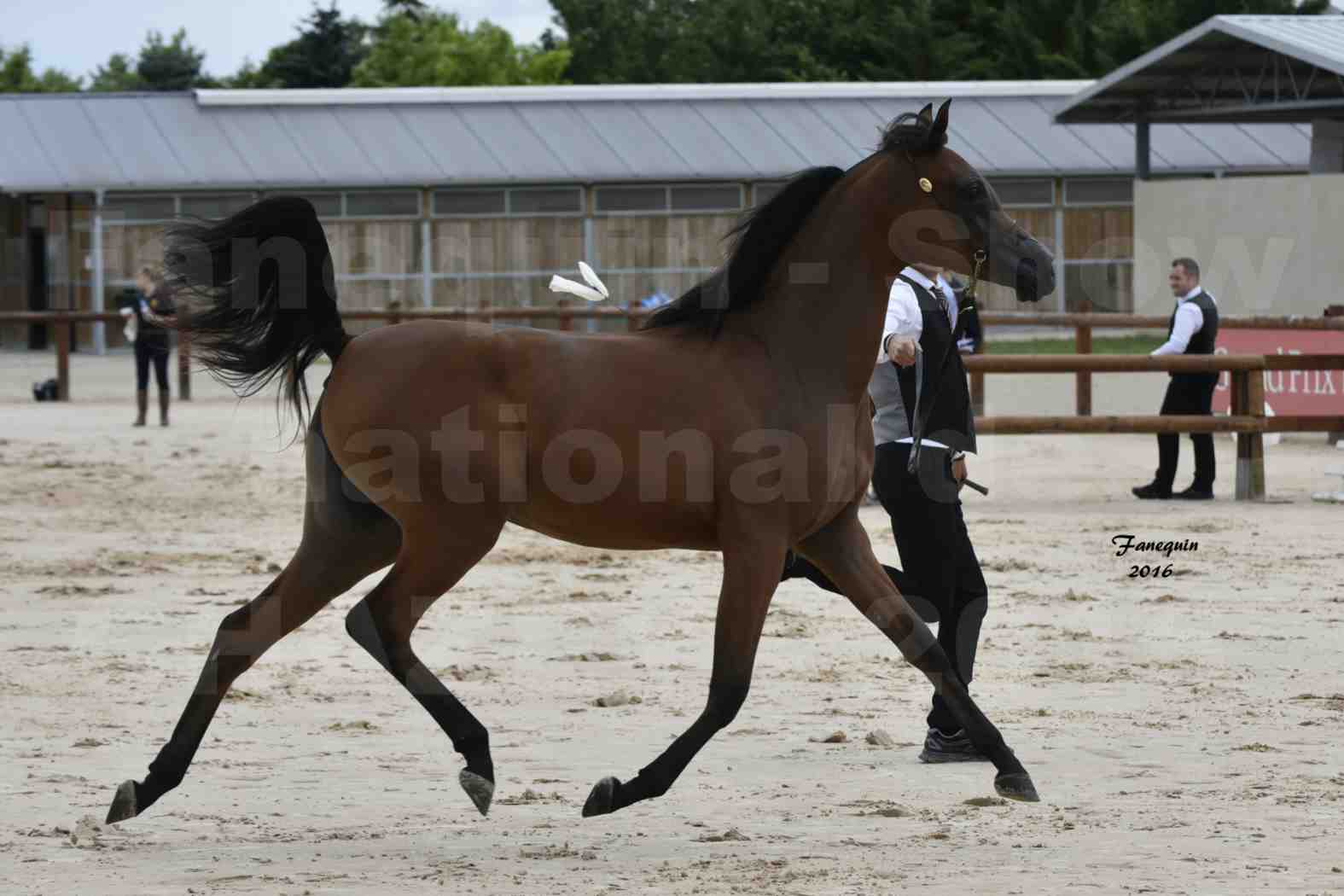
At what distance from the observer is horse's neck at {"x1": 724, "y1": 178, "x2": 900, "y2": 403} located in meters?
5.36

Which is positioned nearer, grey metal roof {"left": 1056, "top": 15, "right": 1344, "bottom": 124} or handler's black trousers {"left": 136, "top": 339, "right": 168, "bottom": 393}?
handler's black trousers {"left": 136, "top": 339, "right": 168, "bottom": 393}

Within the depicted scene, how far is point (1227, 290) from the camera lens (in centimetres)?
2183

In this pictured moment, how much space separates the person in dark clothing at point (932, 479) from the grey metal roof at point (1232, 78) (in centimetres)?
1664

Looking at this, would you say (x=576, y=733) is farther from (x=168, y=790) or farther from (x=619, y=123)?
(x=619, y=123)

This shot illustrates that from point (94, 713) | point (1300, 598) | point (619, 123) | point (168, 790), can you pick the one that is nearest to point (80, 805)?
point (168, 790)

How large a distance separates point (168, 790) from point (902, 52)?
1692 inches

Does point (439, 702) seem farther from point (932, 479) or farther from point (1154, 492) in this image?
point (1154, 492)

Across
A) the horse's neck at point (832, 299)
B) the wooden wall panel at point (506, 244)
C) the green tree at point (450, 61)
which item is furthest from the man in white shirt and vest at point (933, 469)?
the green tree at point (450, 61)

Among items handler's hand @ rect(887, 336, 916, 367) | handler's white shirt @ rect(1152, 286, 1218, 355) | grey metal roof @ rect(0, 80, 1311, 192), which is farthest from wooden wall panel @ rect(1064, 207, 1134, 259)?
handler's hand @ rect(887, 336, 916, 367)

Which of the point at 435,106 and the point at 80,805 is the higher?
the point at 435,106

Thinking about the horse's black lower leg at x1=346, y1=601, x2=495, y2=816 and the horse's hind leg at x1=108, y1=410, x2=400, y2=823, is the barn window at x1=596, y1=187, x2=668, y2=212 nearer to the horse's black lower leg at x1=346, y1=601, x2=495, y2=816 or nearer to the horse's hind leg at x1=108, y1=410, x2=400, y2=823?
the horse's hind leg at x1=108, y1=410, x2=400, y2=823

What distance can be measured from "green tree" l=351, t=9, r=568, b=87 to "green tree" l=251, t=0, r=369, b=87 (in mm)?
1838

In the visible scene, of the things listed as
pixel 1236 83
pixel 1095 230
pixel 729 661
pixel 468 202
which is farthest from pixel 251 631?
pixel 1095 230

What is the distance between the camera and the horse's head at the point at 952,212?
17.5 ft
